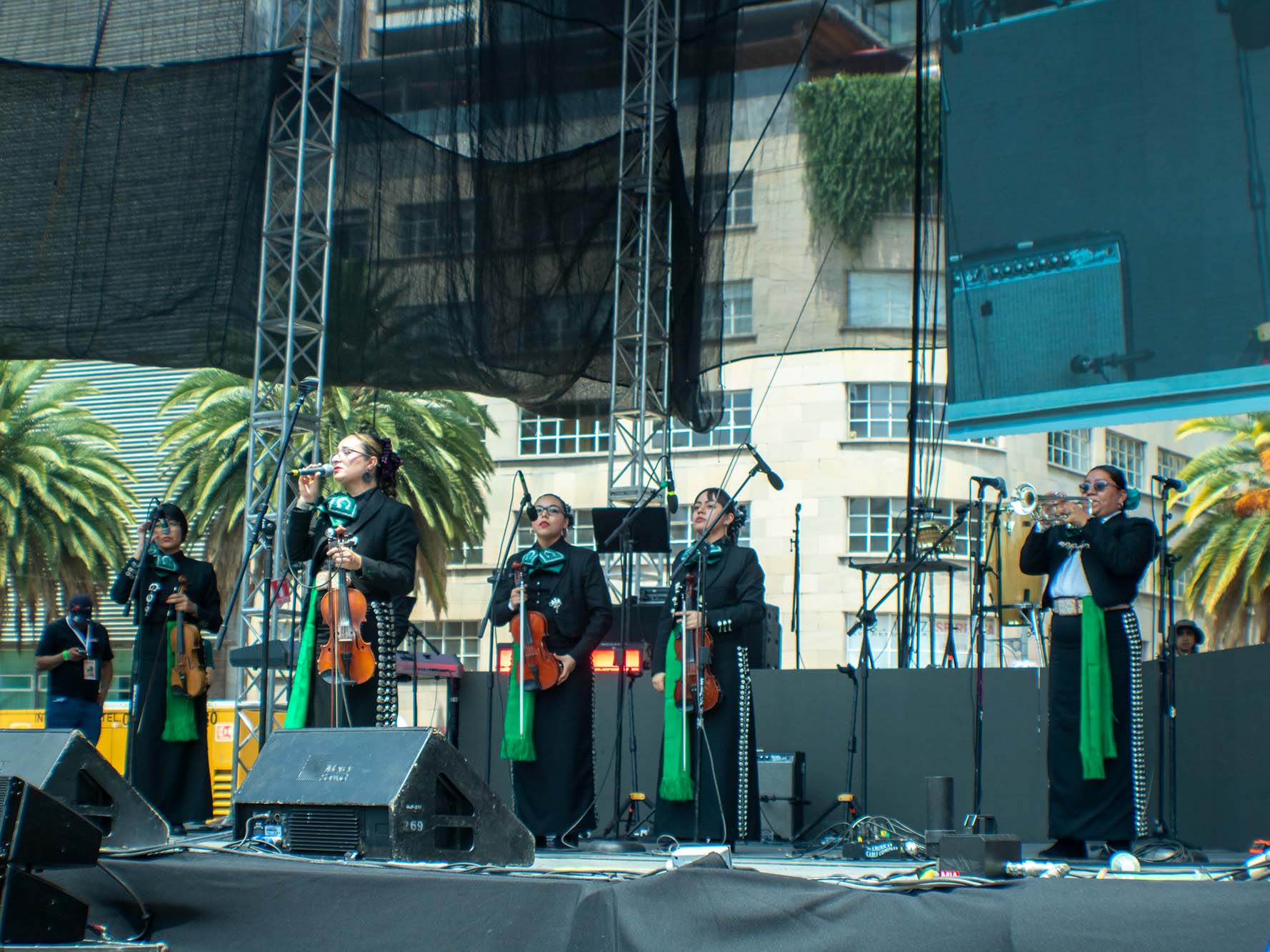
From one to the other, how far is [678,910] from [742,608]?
323 cm

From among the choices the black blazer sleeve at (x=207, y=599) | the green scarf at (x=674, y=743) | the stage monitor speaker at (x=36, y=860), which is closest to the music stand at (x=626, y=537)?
the green scarf at (x=674, y=743)

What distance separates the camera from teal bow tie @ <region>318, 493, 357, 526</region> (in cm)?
523

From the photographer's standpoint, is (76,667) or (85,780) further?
(76,667)

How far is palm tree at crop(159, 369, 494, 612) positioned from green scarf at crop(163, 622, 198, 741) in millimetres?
12710

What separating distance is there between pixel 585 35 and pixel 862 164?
6.82 feet

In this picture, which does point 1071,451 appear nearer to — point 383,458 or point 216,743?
point 216,743

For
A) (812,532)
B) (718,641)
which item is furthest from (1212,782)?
(812,532)

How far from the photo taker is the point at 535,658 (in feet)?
20.0

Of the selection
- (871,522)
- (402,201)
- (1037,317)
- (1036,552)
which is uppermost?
(402,201)

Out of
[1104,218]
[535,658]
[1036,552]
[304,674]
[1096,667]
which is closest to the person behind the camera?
[304,674]

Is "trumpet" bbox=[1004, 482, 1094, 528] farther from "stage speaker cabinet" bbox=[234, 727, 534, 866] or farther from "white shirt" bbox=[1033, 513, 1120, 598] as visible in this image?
"stage speaker cabinet" bbox=[234, 727, 534, 866]

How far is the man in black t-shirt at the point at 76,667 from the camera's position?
7.46m

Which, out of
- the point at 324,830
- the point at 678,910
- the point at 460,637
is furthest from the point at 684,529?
the point at 678,910

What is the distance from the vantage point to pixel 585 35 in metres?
9.15
